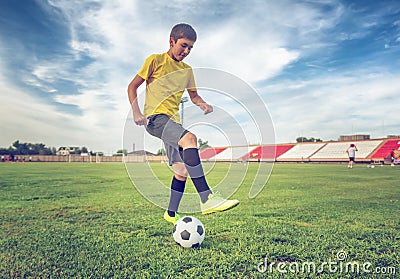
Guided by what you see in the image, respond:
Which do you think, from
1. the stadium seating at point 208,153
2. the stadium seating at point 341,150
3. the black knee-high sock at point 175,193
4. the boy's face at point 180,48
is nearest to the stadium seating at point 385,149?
the stadium seating at point 341,150

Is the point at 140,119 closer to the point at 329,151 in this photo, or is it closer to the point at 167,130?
the point at 167,130

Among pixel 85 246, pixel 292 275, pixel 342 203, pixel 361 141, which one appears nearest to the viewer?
pixel 292 275

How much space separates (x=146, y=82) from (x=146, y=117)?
44 centimetres

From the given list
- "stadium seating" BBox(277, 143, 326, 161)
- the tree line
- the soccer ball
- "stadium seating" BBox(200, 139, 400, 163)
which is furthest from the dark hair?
the tree line

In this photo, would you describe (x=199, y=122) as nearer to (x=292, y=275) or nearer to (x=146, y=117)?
(x=146, y=117)

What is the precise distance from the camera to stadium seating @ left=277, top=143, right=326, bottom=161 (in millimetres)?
44969

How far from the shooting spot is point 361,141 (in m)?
44.9

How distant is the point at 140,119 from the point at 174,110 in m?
0.51

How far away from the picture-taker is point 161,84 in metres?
3.81

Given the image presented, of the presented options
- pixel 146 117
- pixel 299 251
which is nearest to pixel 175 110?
pixel 146 117

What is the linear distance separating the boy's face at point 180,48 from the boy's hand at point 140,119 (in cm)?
81

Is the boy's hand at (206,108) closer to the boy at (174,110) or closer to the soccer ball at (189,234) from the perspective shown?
the boy at (174,110)

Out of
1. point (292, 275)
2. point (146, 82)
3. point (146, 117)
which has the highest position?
point (146, 82)

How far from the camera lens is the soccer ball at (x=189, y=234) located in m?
3.14
